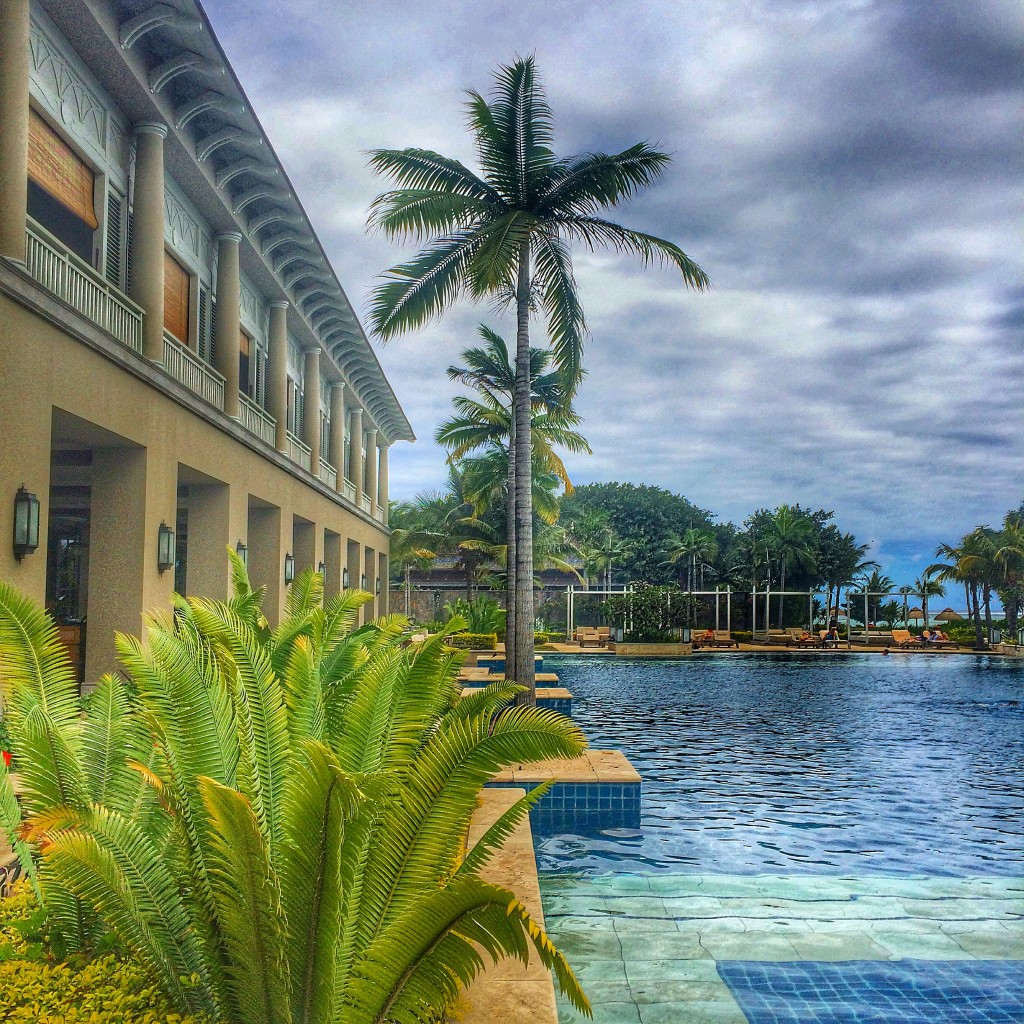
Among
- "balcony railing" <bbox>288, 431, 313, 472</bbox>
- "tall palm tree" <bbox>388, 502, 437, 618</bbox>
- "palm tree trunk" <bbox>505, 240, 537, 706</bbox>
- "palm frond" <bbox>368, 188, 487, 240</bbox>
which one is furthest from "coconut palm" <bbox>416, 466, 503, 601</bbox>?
"palm frond" <bbox>368, 188, 487, 240</bbox>

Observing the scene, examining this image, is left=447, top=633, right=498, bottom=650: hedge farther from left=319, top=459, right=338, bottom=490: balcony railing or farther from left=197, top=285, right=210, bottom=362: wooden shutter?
left=197, top=285, right=210, bottom=362: wooden shutter

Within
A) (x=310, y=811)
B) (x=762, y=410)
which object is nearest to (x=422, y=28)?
(x=310, y=811)

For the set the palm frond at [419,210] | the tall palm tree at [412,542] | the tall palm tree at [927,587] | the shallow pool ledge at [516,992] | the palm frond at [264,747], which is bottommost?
the shallow pool ledge at [516,992]

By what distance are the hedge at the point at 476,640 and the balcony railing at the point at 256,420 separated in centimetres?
916

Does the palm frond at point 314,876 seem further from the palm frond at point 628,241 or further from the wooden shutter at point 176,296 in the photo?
the palm frond at point 628,241

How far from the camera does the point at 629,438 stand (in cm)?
8238

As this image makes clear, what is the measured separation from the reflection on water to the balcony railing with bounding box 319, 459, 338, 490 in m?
8.07

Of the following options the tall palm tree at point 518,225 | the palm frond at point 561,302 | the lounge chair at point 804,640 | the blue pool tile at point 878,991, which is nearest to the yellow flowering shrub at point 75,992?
the blue pool tile at point 878,991

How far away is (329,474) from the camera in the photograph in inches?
957

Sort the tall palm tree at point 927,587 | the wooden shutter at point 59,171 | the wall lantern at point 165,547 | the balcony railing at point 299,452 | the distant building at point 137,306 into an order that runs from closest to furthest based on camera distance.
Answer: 1. the distant building at point 137,306
2. the wooden shutter at point 59,171
3. the wall lantern at point 165,547
4. the balcony railing at point 299,452
5. the tall palm tree at point 927,587

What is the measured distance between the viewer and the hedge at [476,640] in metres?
25.8

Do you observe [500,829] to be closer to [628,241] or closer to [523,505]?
[523,505]

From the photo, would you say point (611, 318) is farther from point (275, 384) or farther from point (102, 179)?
point (102, 179)

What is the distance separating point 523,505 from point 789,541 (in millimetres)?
47647
